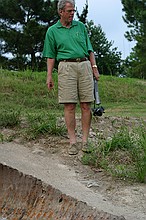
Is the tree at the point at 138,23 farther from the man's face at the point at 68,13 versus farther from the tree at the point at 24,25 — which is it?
the man's face at the point at 68,13

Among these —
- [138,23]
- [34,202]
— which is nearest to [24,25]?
[138,23]

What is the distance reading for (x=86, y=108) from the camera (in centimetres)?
563

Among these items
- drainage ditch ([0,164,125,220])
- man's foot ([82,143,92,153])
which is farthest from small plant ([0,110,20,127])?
drainage ditch ([0,164,125,220])

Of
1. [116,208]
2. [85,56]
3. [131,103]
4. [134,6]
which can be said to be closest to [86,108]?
[85,56]

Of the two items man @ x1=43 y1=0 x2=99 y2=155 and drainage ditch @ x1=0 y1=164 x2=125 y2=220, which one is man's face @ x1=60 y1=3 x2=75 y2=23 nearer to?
man @ x1=43 y1=0 x2=99 y2=155

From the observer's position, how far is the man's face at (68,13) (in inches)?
210

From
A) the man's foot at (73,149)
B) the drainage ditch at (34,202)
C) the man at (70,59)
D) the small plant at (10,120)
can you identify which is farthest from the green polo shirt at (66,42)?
the drainage ditch at (34,202)

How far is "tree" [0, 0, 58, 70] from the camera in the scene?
851 inches

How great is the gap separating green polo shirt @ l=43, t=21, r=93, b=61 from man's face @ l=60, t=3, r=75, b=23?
0.11m

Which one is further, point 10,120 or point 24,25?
point 24,25

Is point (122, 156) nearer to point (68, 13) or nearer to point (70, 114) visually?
point (70, 114)

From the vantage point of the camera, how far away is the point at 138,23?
1011 inches

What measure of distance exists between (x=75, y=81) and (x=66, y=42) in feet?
1.46

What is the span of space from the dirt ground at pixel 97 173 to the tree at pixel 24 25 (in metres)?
15.0
